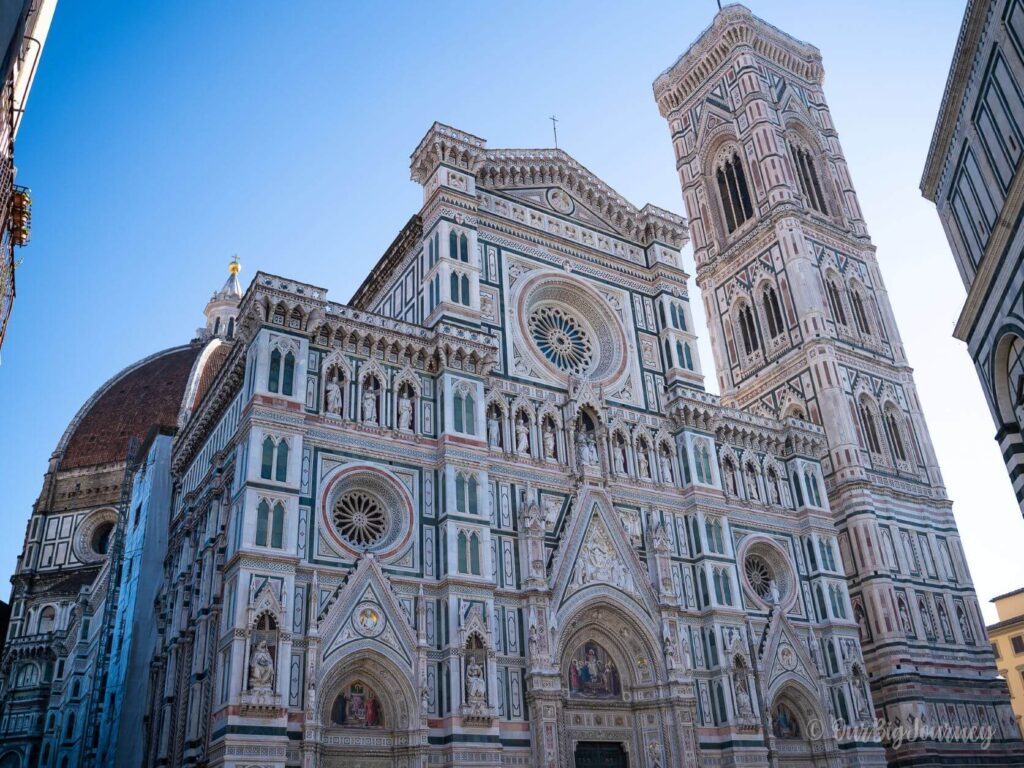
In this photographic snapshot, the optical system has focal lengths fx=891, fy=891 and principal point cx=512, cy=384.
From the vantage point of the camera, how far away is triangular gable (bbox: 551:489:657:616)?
2520cm

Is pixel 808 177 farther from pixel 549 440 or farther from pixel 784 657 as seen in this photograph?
pixel 784 657

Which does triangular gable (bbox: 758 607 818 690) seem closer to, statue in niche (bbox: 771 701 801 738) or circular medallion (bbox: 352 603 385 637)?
statue in niche (bbox: 771 701 801 738)

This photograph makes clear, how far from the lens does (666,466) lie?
29281 millimetres

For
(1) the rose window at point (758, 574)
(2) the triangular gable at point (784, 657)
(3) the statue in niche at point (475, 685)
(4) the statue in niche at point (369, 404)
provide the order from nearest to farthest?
(3) the statue in niche at point (475, 685), (4) the statue in niche at point (369, 404), (2) the triangular gable at point (784, 657), (1) the rose window at point (758, 574)

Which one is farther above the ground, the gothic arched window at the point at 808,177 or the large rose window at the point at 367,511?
the gothic arched window at the point at 808,177

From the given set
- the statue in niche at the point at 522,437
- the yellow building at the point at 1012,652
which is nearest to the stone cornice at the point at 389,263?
the statue in niche at the point at 522,437

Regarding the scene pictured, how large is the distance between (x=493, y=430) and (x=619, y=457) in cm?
454

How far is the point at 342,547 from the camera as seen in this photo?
73.0 ft

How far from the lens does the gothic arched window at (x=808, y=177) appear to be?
4320 cm

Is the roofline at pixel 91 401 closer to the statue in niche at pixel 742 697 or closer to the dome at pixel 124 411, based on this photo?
the dome at pixel 124 411

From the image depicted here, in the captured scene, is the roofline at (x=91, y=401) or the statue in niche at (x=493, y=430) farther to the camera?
the roofline at (x=91, y=401)

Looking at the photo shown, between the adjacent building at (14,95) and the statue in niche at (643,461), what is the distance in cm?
1830

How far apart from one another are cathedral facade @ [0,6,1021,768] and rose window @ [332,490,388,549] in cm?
11

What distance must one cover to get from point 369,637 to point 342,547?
7.66ft
